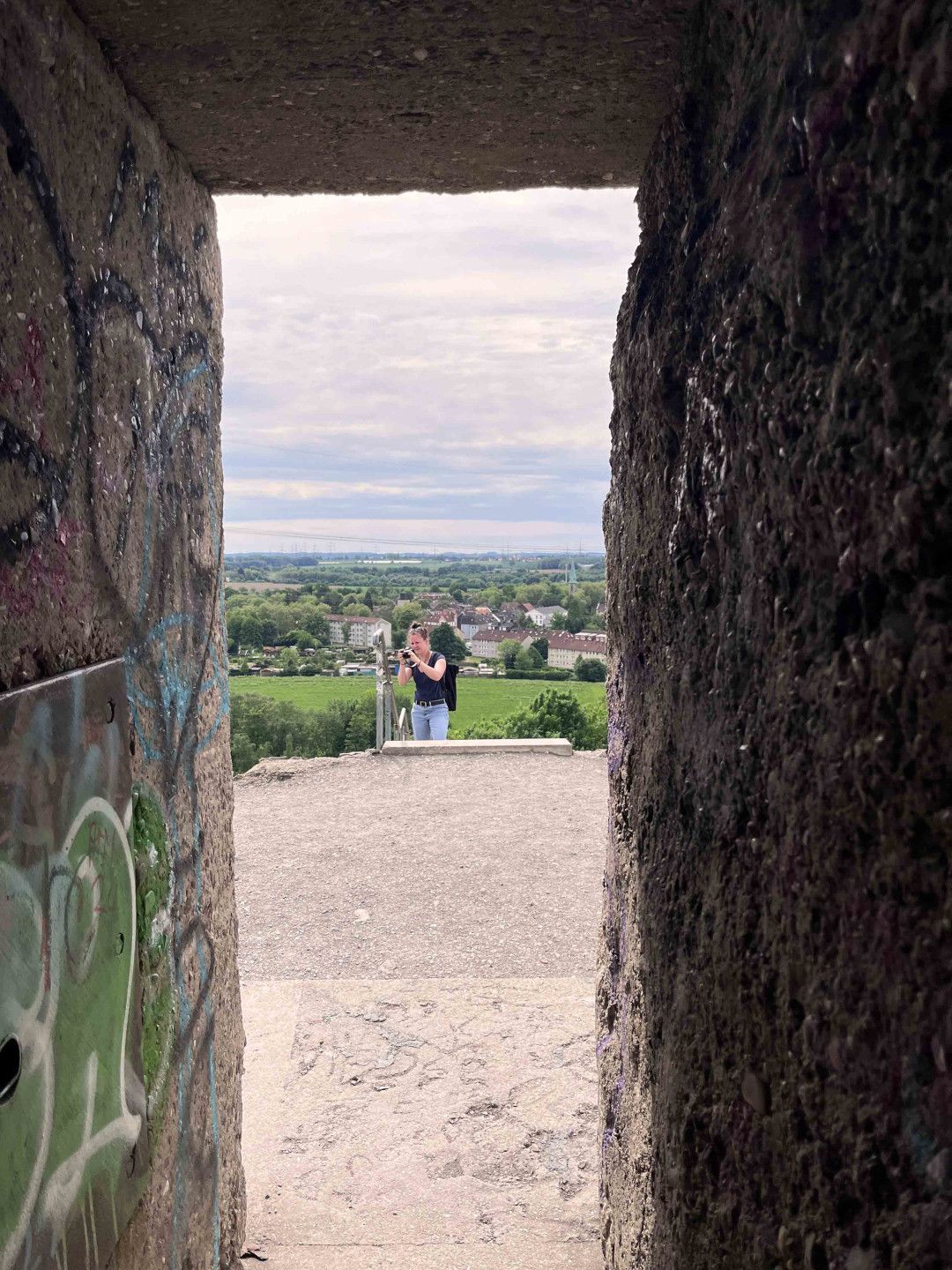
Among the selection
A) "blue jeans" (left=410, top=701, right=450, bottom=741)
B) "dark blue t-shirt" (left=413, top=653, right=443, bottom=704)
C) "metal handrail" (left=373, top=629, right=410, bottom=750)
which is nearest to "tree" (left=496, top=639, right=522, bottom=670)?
"metal handrail" (left=373, top=629, right=410, bottom=750)

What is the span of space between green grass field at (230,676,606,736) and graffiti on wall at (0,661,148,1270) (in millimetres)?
10156

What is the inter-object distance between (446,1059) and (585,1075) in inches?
21.6

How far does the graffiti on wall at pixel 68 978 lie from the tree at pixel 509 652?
1595 centimetres

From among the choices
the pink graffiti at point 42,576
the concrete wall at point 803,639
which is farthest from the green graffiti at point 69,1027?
the concrete wall at point 803,639

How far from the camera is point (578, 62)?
1673 mm

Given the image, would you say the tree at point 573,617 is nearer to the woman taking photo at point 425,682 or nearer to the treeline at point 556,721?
the treeline at point 556,721

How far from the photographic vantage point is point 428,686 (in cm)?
832

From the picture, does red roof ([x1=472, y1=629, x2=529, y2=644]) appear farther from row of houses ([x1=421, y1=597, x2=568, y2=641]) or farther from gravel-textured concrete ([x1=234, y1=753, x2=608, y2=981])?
gravel-textured concrete ([x1=234, y1=753, x2=608, y2=981])

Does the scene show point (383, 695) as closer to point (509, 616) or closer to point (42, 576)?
point (42, 576)

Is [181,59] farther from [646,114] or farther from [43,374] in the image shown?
[646,114]

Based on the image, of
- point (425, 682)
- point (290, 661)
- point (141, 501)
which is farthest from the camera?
point (290, 661)

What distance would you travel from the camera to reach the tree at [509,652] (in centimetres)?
1791

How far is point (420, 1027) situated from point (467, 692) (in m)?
10.1

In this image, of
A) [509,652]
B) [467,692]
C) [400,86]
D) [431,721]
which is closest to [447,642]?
[431,721]
